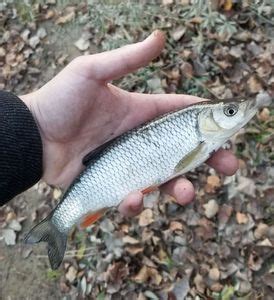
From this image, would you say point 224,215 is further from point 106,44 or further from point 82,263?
point 106,44

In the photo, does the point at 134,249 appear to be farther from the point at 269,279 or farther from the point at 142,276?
the point at 269,279

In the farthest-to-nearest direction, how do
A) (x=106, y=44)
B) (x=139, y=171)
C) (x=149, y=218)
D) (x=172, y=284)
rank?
(x=106, y=44), (x=149, y=218), (x=172, y=284), (x=139, y=171)

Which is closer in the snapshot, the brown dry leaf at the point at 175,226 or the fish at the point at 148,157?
the fish at the point at 148,157

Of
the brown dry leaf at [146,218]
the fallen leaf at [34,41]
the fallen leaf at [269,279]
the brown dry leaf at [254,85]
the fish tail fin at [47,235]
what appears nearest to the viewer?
the fish tail fin at [47,235]

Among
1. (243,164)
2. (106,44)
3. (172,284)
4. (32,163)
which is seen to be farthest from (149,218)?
(106,44)

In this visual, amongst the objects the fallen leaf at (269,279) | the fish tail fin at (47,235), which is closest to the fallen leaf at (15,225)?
the fish tail fin at (47,235)

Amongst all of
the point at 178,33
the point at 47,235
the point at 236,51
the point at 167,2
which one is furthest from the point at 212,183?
the point at 167,2

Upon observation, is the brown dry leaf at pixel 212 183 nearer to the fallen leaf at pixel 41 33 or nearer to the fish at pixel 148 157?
the fish at pixel 148 157
